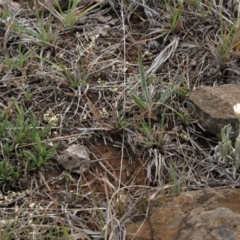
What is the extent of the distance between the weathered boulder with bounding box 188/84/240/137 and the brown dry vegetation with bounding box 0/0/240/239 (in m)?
0.06

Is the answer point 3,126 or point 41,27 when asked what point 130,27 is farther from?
point 3,126

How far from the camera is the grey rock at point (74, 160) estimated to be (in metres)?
2.11

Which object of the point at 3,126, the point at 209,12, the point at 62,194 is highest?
the point at 209,12

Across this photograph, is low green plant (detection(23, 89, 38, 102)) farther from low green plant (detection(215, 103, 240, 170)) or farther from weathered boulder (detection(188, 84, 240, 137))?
low green plant (detection(215, 103, 240, 170))

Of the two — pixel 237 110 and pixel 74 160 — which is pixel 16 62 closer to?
pixel 74 160

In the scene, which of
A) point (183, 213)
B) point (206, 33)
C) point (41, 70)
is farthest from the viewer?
point (206, 33)

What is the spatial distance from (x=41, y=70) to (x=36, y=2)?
482 mm

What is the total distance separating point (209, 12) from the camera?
2.68 meters

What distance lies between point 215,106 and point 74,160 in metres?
0.62

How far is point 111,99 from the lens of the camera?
7.79ft

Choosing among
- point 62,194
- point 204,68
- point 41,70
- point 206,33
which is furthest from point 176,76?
point 62,194

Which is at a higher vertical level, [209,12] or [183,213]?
[209,12]

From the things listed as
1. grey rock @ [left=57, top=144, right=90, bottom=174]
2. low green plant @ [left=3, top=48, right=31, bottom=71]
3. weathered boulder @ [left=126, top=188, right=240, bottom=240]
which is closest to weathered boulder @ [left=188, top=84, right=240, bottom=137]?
weathered boulder @ [left=126, top=188, right=240, bottom=240]

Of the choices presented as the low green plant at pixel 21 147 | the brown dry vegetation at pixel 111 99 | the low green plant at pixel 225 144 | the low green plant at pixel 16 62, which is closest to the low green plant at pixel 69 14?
the brown dry vegetation at pixel 111 99
